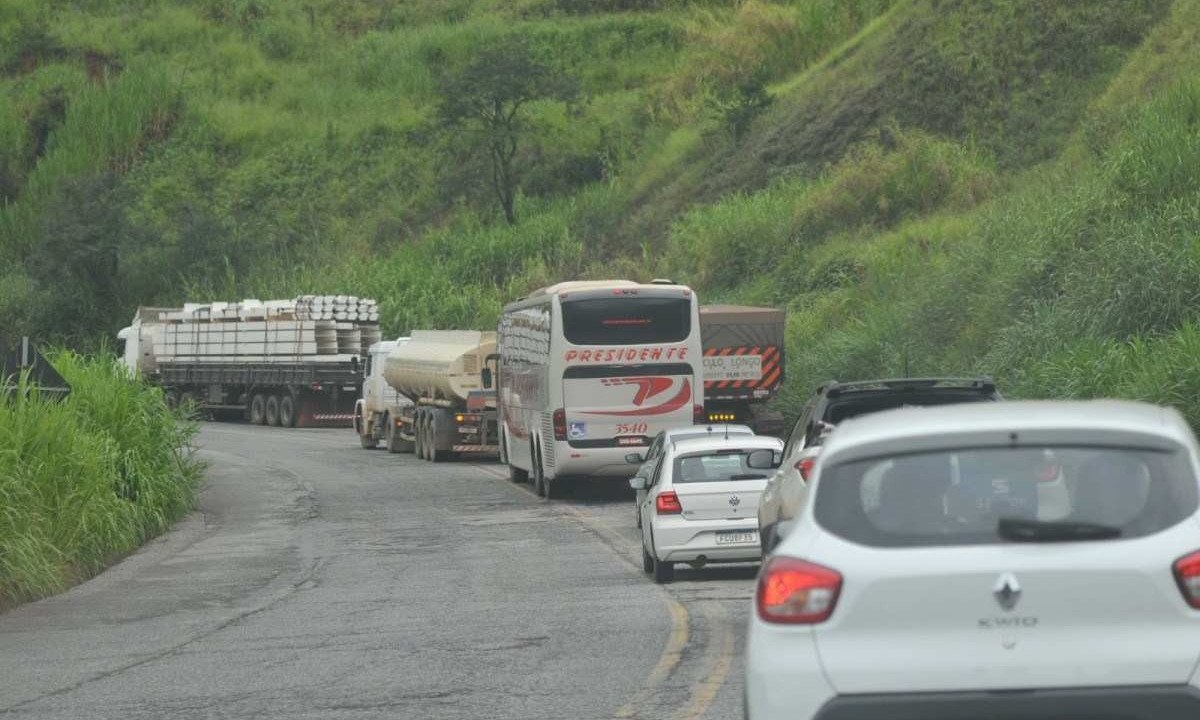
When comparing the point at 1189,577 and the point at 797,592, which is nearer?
the point at 1189,577

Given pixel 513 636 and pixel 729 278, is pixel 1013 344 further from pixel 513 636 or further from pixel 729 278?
pixel 729 278

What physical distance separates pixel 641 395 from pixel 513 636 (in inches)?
622

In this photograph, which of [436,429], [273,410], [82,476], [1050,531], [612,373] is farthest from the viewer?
[273,410]

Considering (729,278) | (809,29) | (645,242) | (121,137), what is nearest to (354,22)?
(121,137)

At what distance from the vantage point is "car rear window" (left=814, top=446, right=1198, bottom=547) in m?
6.79

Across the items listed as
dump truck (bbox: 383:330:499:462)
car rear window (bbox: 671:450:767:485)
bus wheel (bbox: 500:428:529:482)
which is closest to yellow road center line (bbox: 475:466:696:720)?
car rear window (bbox: 671:450:767:485)

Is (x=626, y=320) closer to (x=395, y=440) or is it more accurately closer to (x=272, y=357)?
(x=395, y=440)

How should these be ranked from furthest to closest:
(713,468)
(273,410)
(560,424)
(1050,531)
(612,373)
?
(273,410)
(612,373)
(560,424)
(713,468)
(1050,531)

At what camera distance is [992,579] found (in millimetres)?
6695

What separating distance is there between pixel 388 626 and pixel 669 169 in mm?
51216

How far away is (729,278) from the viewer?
50.5 m

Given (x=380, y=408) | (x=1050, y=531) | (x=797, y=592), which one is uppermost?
(x=1050, y=531)

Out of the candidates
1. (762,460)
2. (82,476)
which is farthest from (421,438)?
(762,460)

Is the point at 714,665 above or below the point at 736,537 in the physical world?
below
